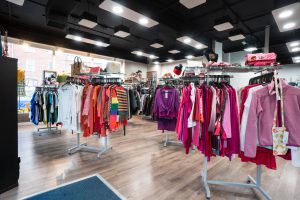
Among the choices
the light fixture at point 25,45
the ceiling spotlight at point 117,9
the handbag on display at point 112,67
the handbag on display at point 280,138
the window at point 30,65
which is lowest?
the handbag on display at point 280,138

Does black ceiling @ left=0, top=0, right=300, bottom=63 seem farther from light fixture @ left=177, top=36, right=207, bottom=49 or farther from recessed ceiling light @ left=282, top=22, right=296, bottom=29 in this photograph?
recessed ceiling light @ left=282, top=22, right=296, bottom=29

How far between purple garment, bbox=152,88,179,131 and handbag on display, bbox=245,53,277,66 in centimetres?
180

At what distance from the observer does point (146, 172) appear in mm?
2830

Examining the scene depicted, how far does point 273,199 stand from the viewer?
7.13 feet

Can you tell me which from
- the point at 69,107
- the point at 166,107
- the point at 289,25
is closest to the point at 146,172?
the point at 166,107

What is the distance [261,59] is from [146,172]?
2411 mm

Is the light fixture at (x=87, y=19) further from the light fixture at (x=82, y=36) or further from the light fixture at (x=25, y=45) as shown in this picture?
the light fixture at (x=25, y=45)

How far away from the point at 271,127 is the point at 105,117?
252 cm

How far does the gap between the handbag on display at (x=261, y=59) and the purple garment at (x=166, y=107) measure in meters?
1.80

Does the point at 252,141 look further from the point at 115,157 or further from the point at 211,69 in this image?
the point at 115,157

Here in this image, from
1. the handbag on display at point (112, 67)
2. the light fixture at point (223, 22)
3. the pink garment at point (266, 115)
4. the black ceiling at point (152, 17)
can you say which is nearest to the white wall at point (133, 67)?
the black ceiling at point (152, 17)

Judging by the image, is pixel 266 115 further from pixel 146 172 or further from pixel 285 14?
pixel 285 14

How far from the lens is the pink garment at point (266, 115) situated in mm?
1663

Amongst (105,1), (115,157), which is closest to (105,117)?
(115,157)
